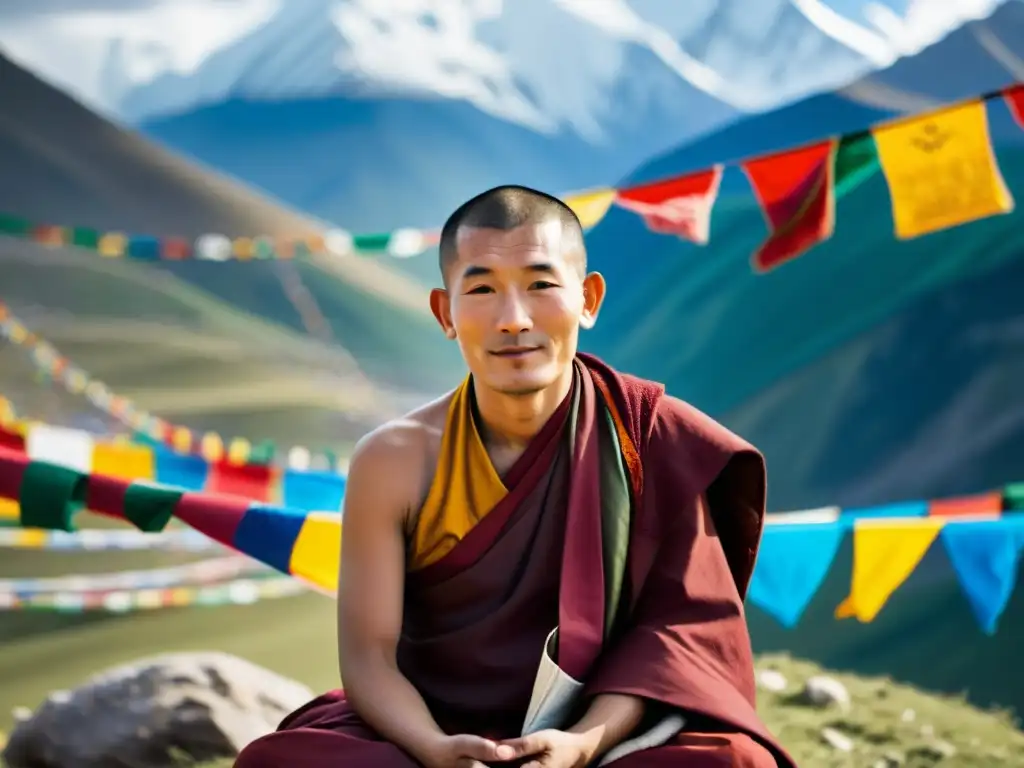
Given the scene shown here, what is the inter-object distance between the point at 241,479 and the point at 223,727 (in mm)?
765

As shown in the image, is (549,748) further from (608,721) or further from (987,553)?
(987,553)

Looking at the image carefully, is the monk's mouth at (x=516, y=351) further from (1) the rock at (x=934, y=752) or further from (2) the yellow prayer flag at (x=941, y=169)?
(1) the rock at (x=934, y=752)

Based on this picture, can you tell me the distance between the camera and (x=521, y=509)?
1.95 meters

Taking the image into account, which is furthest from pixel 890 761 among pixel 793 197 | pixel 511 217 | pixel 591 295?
pixel 511 217

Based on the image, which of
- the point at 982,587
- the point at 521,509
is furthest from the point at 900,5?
the point at 521,509

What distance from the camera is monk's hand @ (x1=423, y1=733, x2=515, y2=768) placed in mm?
1733

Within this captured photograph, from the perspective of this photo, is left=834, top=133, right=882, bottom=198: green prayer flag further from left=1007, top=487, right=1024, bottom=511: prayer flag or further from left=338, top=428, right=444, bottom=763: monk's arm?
left=338, top=428, right=444, bottom=763: monk's arm

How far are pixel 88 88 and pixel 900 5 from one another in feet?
16.5

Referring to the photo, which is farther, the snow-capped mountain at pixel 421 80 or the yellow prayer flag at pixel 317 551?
the snow-capped mountain at pixel 421 80

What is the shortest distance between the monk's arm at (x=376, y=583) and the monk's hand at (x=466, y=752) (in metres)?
0.09

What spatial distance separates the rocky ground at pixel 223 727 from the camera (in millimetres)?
3094

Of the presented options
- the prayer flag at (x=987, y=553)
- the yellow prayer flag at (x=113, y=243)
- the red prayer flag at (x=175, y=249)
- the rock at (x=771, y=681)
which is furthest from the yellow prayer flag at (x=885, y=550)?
the yellow prayer flag at (x=113, y=243)

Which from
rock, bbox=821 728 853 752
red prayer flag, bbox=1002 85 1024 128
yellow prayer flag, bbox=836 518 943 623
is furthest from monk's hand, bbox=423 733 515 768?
red prayer flag, bbox=1002 85 1024 128

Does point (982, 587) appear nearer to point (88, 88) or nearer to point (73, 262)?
point (73, 262)
